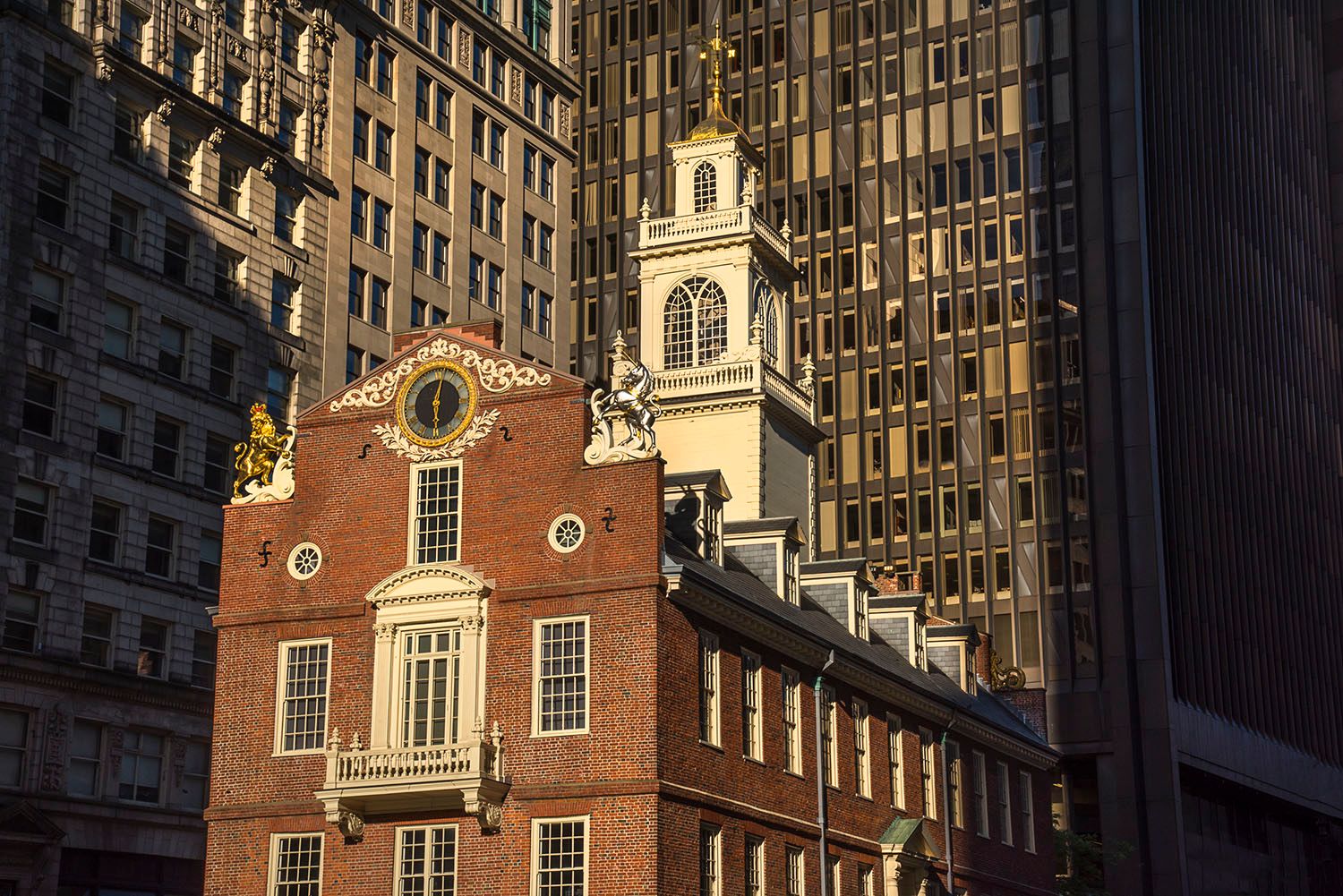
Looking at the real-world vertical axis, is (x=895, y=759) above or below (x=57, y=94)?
below

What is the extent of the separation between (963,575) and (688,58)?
41473 millimetres

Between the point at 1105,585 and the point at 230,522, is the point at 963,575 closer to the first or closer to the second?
the point at 1105,585

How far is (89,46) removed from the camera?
67.9 m

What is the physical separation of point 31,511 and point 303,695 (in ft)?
69.0

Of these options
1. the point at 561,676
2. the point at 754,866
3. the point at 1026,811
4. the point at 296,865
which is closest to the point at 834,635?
the point at 754,866

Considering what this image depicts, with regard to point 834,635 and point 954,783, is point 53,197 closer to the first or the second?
point 834,635

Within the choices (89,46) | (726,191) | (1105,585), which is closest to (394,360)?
(726,191)

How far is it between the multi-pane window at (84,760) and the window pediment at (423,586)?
21805mm

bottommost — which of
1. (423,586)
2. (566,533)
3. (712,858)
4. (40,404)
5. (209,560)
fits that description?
(712,858)

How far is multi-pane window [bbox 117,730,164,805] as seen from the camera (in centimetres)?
6469

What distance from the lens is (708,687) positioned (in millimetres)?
46250

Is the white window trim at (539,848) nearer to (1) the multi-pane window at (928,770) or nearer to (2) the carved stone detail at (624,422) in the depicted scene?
(2) the carved stone detail at (624,422)

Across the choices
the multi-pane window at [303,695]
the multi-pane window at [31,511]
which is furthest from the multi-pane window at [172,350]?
the multi-pane window at [303,695]

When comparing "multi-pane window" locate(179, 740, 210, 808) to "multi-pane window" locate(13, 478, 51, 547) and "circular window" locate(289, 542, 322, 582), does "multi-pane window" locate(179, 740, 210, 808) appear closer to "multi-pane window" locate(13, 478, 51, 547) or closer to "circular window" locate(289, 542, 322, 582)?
"multi-pane window" locate(13, 478, 51, 547)
